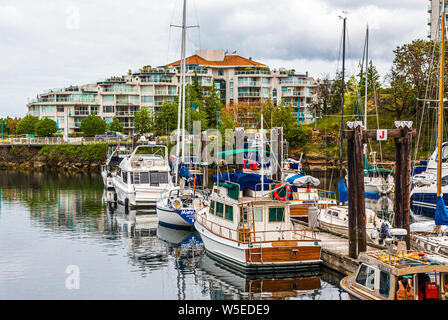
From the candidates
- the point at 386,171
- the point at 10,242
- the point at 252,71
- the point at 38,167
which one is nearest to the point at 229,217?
the point at 10,242

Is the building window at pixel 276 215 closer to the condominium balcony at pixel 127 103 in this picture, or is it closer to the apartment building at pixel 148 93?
the apartment building at pixel 148 93

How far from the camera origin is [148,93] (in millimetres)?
113125

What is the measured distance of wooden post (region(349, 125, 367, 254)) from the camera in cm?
2070

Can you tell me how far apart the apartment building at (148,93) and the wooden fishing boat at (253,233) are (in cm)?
8692

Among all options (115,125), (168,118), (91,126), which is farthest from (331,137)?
(91,126)

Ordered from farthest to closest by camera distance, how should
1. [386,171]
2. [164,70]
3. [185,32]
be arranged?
[164,70]
[386,171]
[185,32]

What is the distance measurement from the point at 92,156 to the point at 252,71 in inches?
1676

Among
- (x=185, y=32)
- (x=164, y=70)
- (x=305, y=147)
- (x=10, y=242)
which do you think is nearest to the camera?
(x=10, y=242)

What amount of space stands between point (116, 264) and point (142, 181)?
62.7 feet

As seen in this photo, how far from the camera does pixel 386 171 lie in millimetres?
53906

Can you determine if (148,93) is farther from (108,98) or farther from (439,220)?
(439,220)

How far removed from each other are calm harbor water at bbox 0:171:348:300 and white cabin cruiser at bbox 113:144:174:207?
1739 mm

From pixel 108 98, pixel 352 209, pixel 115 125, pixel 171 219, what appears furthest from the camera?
pixel 108 98

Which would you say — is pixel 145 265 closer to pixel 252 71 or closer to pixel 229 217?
pixel 229 217
